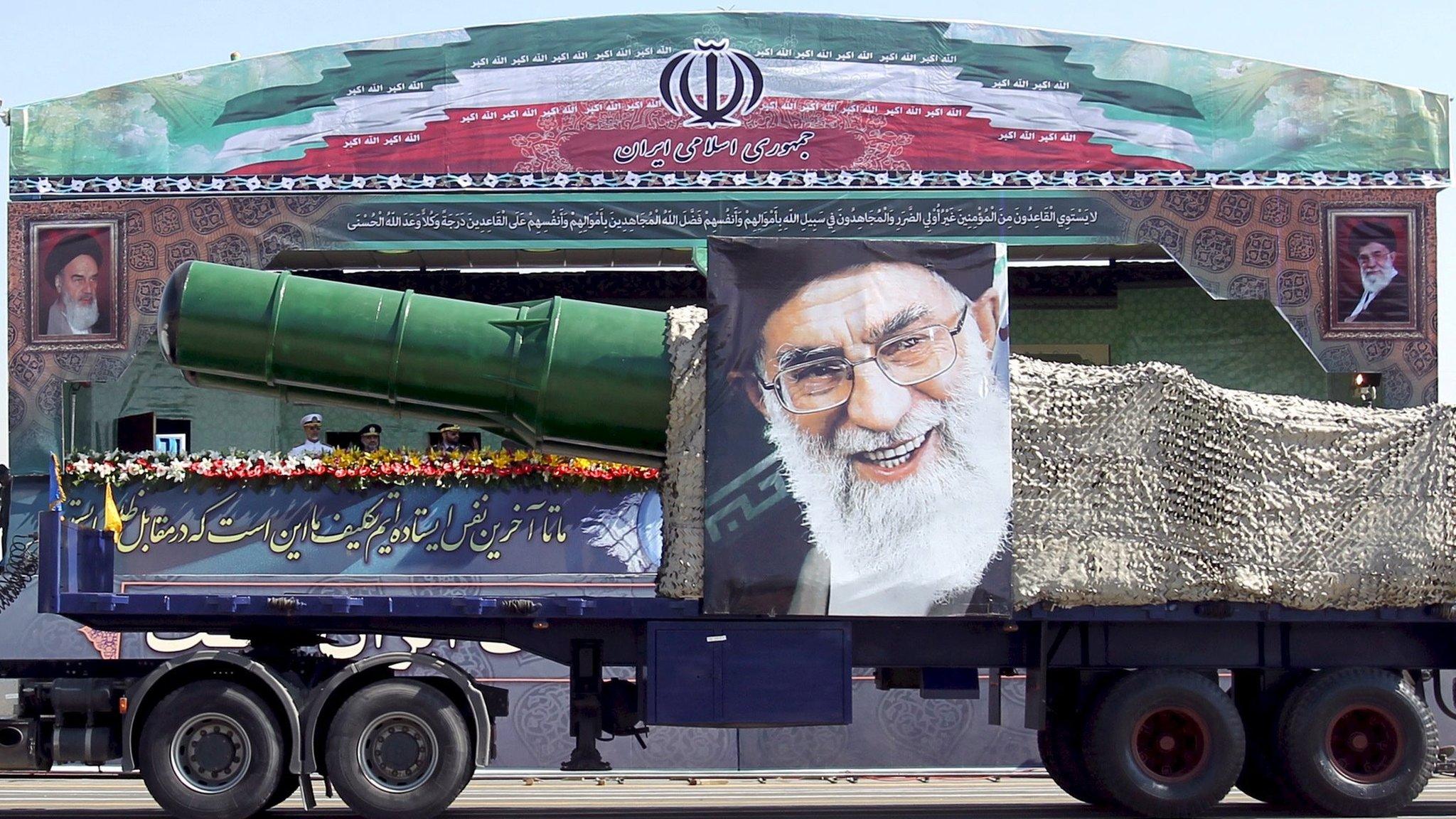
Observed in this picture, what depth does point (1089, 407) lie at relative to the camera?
473 inches

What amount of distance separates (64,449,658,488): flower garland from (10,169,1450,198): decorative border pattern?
14.8ft

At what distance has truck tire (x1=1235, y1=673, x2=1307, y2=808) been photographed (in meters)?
12.6

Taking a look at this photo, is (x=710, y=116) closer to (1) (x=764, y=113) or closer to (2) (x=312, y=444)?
(1) (x=764, y=113)

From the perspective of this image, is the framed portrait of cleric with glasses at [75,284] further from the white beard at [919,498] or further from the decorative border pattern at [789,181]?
the white beard at [919,498]

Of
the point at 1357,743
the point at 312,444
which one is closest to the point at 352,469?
the point at 312,444

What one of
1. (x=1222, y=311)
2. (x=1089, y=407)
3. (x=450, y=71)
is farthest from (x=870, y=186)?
(x=1089, y=407)

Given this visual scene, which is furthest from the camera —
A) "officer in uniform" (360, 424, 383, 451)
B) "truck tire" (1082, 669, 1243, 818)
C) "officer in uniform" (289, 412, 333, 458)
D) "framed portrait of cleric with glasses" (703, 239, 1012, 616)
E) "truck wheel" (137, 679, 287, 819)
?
"officer in uniform" (360, 424, 383, 451)

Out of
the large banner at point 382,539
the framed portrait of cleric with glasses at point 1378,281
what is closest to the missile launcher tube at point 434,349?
the large banner at point 382,539

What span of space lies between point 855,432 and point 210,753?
4.96m

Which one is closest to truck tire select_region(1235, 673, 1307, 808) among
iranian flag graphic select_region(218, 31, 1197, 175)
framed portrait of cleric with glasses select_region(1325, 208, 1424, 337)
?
framed portrait of cleric with glasses select_region(1325, 208, 1424, 337)

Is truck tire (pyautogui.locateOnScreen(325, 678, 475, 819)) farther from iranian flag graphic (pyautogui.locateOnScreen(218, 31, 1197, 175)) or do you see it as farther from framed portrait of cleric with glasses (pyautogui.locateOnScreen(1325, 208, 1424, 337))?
framed portrait of cleric with glasses (pyautogui.locateOnScreen(1325, 208, 1424, 337))

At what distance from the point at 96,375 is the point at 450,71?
17.8ft

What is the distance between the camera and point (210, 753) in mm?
11812

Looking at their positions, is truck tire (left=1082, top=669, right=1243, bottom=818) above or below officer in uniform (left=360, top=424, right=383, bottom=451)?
below
